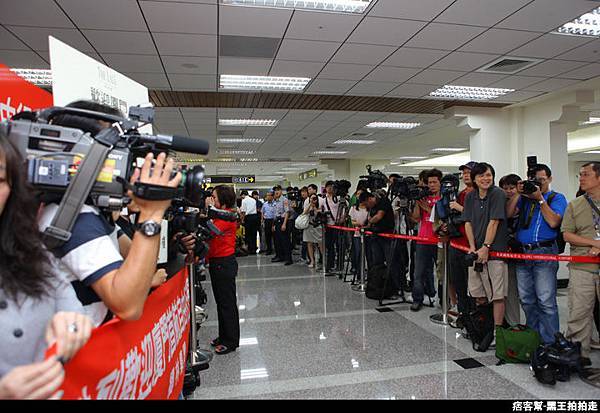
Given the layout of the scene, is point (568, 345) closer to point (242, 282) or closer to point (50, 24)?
point (242, 282)

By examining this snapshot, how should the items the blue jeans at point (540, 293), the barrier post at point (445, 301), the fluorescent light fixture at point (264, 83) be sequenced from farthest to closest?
the fluorescent light fixture at point (264, 83)
the barrier post at point (445, 301)
the blue jeans at point (540, 293)

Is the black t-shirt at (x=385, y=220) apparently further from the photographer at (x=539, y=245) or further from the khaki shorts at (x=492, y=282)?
the photographer at (x=539, y=245)

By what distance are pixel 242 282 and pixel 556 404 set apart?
4.56 meters

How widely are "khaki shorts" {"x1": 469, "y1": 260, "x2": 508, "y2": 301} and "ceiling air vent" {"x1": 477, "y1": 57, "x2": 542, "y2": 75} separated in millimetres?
2605

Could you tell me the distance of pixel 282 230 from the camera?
24.0 ft

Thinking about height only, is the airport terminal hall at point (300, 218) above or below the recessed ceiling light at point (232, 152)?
below

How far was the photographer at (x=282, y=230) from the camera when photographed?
731 centimetres

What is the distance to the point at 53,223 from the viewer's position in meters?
0.88

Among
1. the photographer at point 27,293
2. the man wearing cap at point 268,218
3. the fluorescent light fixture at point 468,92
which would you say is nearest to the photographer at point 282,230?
the man wearing cap at point 268,218

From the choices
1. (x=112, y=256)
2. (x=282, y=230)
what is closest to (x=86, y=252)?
(x=112, y=256)

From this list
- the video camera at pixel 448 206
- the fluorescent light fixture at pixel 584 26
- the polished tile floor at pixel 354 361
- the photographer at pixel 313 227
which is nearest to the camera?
the polished tile floor at pixel 354 361

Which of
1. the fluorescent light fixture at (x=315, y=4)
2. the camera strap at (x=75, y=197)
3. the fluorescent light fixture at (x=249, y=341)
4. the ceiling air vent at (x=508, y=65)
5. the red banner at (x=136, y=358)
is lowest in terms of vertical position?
the fluorescent light fixture at (x=249, y=341)

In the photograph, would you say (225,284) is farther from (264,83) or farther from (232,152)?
(232,152)

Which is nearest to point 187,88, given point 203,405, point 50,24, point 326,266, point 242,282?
point 50,24
